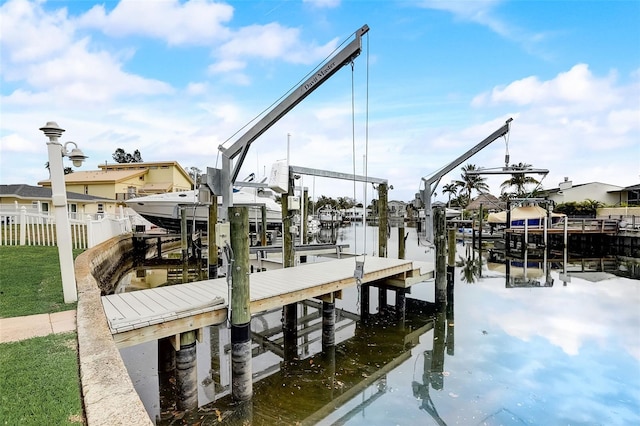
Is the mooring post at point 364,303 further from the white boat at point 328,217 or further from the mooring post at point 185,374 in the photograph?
the white boat at point 328,217

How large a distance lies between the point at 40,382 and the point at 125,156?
243ft

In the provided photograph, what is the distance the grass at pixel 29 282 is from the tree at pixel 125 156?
63.3m

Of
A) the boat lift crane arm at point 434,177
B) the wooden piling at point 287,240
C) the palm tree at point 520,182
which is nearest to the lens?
the wooden piling at point 287,240

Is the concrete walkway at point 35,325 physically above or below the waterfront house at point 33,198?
below

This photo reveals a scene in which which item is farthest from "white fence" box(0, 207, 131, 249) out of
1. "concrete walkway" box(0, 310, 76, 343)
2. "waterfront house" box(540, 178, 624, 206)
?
"waterfront house" box(540, 178, 624, 206)

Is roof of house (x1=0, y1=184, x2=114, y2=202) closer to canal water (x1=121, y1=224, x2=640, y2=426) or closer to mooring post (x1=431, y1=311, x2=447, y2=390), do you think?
canal water (x1=121, y1=224, x2=640, y2=426)

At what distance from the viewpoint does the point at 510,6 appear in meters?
11.0

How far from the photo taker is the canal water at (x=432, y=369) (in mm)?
4816

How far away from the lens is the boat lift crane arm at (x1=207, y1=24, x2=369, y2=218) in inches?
262

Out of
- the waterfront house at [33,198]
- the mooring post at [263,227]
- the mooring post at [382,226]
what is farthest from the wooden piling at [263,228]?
the waterfront house at [33,198]

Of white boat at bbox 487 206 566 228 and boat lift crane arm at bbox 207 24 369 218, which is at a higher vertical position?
boat lift crane arm at bbox 207 24 369 218

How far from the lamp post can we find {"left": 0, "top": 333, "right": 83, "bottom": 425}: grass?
1.58m

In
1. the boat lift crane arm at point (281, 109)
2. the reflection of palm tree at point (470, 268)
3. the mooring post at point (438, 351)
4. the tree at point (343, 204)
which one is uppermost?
the boat lift crane arm at point (281, 109)

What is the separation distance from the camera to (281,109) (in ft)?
24.4
